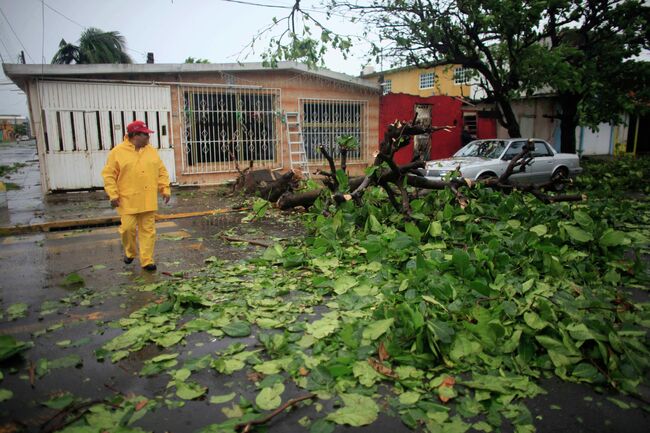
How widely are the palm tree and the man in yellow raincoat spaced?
19678mm

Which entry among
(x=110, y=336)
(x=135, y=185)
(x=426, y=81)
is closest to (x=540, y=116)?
(x=426, y=81)

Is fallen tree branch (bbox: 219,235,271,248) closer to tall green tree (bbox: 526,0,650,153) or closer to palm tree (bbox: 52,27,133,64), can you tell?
tall green tree (bbox: 526,0,650,153)

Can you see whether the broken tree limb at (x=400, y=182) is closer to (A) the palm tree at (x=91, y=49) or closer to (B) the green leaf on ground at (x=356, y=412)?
(B) the green leaf on ground at (x=356, y=412)

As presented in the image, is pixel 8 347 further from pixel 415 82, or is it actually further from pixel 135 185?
pixel 415 82

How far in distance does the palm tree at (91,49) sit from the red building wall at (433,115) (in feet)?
50.0

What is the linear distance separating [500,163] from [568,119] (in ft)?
27.8

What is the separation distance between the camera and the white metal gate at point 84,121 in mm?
11023

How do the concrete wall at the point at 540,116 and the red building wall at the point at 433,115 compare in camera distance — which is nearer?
the red building wall at the point at 433,115

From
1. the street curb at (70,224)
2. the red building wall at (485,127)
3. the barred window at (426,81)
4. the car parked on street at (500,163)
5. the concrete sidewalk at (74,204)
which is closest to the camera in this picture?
the street curb at (70,224)

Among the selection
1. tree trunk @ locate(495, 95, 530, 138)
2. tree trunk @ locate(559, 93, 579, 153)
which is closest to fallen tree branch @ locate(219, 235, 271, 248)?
tree trunk @ locate(495, 95, 530, 138)

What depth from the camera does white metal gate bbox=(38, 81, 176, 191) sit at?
11023mm

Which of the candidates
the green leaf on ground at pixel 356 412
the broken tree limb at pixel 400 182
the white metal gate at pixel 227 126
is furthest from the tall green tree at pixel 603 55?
the green leaf on ground at pixel 356 412

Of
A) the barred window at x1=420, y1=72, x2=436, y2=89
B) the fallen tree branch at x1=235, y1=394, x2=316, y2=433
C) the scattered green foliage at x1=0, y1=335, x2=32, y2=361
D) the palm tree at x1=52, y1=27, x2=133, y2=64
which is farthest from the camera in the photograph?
the barred window at x1=420, y1=72, x2=436, y2=89

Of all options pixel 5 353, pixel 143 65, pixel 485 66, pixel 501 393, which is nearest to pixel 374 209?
pixel 501 393
